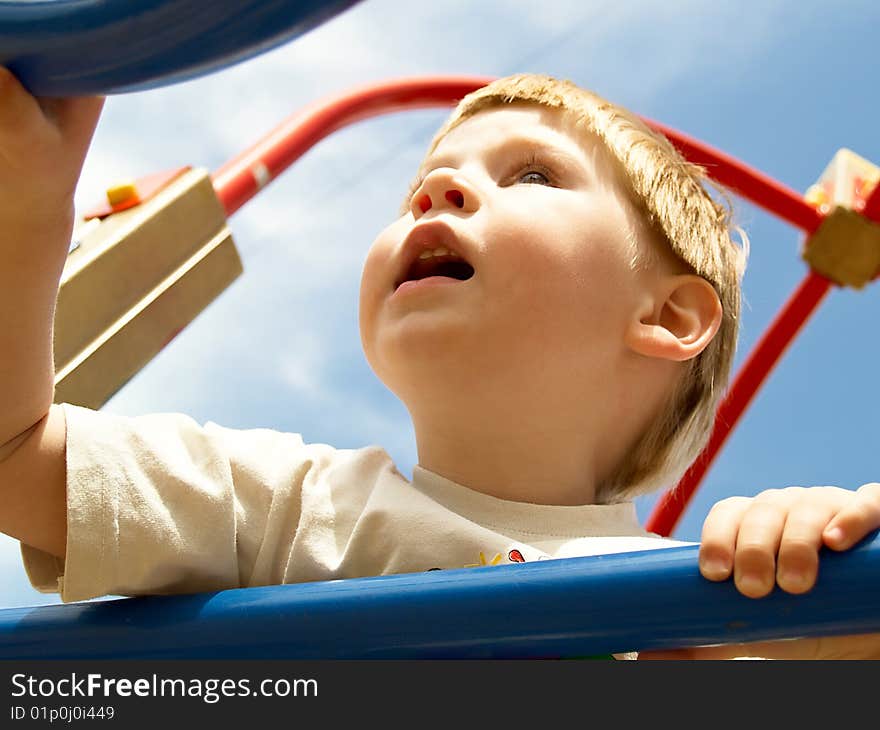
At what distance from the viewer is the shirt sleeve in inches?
22.1

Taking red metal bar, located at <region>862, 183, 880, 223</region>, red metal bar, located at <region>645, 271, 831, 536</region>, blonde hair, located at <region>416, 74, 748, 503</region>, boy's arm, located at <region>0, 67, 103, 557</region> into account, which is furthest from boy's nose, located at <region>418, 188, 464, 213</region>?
red metal bar, located at <region>862, 183, 880, 223</region>

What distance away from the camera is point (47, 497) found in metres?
0.56

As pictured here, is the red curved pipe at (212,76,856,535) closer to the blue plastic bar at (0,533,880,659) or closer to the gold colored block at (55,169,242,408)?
the gold colored block at (55,169,242,408)

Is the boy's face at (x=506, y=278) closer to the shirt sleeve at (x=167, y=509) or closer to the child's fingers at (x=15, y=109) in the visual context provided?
the shirt sleeve at (x=167, y=509)

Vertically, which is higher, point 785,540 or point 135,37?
point 135,37

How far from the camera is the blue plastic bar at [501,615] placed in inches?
15.7

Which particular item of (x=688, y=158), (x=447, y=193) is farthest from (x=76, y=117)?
(x=688, y=158)

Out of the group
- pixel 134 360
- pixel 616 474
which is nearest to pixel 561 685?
pixel 616 474

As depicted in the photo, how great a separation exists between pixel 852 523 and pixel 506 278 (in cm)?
33

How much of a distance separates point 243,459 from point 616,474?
29cm

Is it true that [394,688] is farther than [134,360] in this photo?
No

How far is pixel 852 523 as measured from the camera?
0.40 m

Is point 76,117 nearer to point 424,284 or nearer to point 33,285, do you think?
point 33,285

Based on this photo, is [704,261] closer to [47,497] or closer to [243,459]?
[243,459]
